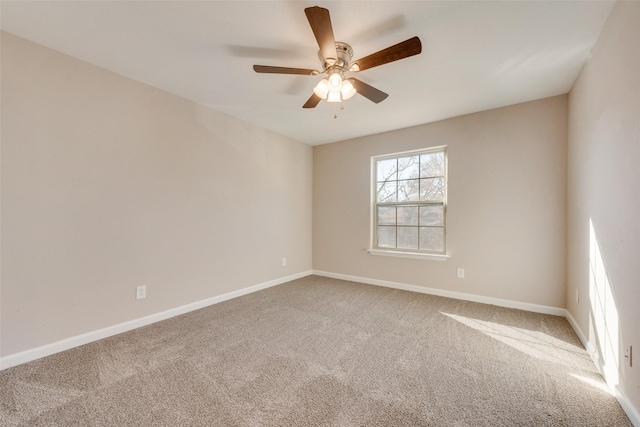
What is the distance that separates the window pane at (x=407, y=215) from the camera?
12.4ft

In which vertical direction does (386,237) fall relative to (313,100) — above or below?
below

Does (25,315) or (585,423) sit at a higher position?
(25,315)

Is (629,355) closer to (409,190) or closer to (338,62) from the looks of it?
(338,62)

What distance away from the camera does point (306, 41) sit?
1.92m

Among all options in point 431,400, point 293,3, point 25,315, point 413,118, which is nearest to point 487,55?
point 413,118

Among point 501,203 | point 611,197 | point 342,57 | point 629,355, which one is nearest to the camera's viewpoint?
point 629,355

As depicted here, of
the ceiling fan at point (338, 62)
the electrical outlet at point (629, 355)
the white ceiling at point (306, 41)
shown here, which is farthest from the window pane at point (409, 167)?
the electrical outlet at point (629, 355)

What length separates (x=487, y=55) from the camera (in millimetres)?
2102

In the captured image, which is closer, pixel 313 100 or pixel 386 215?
pixel 313 100

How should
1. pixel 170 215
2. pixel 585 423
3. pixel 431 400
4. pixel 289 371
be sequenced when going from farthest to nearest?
1. pixel 170 215
2. pixel 289 371
3. pixel 431 400
4. pixel 585 423

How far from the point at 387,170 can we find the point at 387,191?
1.09 ft

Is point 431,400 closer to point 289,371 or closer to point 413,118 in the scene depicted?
point 289,371

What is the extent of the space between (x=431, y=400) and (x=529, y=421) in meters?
0.48

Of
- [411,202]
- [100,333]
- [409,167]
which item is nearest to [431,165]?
[409,167]
